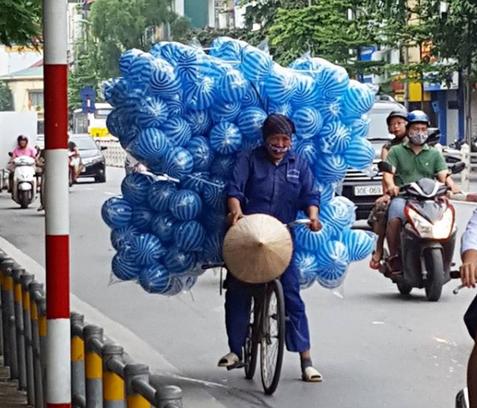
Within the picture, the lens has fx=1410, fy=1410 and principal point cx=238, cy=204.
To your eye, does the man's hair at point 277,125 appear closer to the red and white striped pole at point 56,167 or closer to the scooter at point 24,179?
the red and white striped pole at point 56,167

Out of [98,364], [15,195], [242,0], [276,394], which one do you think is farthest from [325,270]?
[242,0]

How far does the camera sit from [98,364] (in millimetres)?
6188

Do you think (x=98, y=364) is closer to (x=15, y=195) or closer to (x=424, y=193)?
(x=424, y=193)

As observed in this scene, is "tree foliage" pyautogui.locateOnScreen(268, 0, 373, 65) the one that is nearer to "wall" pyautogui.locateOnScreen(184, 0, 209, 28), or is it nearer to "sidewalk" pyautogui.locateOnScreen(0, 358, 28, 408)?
"sidewalk" pyautogui.locateOnScreen(0, 358, 28, 408)

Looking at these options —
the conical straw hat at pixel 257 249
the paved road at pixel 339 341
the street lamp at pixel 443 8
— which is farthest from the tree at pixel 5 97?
the conical straw hat at pixel 257 249

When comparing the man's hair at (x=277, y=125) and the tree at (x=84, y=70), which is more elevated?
the tree at (x=84, y=70)

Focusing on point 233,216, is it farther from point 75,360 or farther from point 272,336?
point 75,360

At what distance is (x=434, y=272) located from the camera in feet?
42.5

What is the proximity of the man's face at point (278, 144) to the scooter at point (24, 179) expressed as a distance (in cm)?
2263

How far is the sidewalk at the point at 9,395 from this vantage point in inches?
336

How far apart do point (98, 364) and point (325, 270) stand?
3488mm

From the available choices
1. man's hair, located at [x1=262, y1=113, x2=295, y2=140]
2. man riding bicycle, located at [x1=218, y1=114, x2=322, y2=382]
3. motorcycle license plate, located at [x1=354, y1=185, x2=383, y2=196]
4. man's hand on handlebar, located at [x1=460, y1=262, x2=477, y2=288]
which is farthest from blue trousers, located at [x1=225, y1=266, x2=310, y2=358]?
motorcycle license plate, located at [x1=354, y1=185, x2=383, y2=196]

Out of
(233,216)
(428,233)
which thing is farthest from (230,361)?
(428,233)

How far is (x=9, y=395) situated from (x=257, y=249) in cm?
182
